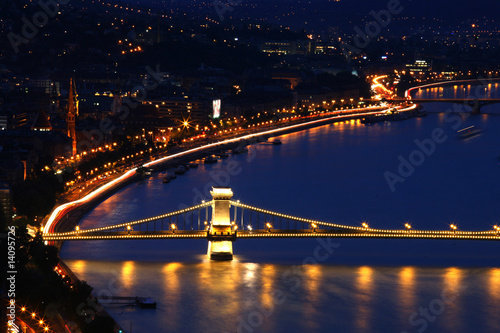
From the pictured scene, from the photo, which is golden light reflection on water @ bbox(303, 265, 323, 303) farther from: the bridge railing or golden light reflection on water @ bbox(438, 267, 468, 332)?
golden light reflection on water @ bbox(438, 267, 468, 332)

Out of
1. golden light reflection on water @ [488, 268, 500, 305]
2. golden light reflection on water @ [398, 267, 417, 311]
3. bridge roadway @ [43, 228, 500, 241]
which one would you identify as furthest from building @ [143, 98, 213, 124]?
golden light reflection on water @ [488, 268, 500, 305]

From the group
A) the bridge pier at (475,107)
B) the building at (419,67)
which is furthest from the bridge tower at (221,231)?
the building at (419,67)

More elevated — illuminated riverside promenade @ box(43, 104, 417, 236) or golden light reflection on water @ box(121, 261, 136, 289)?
illuminated riverside promenade @ box(43, 104, 417, 236)

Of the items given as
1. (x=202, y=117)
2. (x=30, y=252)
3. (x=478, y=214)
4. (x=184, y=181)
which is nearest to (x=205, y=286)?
(x=30, y=252)

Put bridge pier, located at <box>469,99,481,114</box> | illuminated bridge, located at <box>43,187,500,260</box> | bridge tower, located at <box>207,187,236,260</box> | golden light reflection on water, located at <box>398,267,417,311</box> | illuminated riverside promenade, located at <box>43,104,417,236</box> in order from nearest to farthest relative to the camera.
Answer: golden light reflection on water, located at <box>398,267,417,311</box> < bridge tower, located at <box>207,187,236,260</box> < illuminated bridge, located at <box>43,187,500,260</box> < illuminated riverside promenade, located at <box>43,104,417,236</box> < bridge pier, located at <box>469,99,481,114</box>

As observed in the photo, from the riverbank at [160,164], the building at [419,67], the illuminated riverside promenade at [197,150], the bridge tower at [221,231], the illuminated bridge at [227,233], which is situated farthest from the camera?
the building at [419,67]

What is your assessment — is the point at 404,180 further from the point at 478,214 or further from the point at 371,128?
the point at 371,128

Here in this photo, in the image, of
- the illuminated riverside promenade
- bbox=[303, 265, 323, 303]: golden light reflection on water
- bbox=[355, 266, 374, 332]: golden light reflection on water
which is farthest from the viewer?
the illuminated riverside promenade

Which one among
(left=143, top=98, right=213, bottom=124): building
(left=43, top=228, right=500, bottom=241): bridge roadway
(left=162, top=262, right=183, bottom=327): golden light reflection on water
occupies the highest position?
(left=143, top=98, right=213, bottom=124): building

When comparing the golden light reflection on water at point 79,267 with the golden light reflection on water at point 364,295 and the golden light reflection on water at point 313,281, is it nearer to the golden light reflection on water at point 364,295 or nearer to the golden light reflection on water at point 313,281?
the golden light reflection on water at point 313,281
